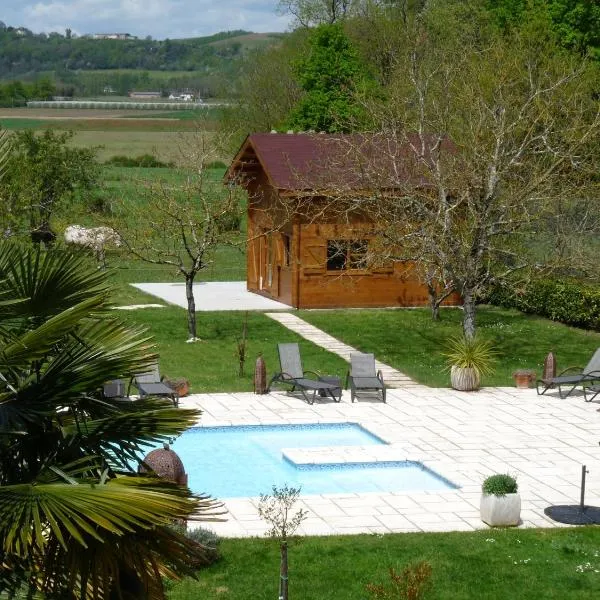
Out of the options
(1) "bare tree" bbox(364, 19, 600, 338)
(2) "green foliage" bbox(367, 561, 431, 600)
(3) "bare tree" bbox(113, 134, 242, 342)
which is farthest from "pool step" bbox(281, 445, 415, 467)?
(3) "bare tree" bbox(113, 134, 242, 342)

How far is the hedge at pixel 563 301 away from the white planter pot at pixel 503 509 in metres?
14.6

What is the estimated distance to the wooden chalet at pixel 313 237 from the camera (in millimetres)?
31875

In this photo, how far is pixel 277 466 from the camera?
18641mm

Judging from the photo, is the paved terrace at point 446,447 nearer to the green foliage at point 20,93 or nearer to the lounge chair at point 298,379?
the lounge chair at point 298,379

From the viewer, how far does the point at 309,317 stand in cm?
3159

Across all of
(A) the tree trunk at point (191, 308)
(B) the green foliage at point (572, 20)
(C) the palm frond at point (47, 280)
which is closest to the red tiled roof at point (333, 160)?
(A) the tree trunk at point (191, 308)

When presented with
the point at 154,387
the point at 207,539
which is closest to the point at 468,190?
the point at 154,387

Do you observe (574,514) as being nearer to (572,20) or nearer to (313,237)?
(313,237)

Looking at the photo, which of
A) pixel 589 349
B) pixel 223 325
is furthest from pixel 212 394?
pixel 589 349

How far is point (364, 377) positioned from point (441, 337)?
703cm

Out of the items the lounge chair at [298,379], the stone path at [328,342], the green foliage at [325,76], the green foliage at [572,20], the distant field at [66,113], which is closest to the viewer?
the lounge chair at [298,379]

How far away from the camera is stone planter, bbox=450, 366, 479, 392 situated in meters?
23.3

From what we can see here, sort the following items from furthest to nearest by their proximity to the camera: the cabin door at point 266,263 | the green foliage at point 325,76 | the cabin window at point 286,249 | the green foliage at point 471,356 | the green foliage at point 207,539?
1. the green foliage at point 325,76
2. the cabin door at point 266,263
3. the cabin window at point 286,249
4. the green foliage at point 471,356
5. the green foliage at point 207,539

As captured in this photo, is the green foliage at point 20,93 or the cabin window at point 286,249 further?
the green foliage at point 20,93
